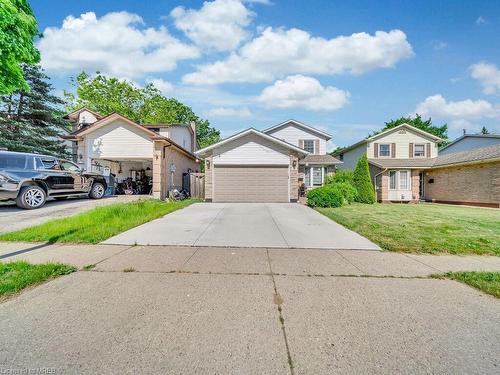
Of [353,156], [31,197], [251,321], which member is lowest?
[251,321]

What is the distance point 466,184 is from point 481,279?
16495mm

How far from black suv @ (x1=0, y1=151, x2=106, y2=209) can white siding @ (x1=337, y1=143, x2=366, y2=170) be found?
20.2m

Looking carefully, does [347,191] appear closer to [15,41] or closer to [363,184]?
[363,184]

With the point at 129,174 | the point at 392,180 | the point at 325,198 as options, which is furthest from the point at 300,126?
the point at 129,174

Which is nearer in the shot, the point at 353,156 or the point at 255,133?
the point at 255,133

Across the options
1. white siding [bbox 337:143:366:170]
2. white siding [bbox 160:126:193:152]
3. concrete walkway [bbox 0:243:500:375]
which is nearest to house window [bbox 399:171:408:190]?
white siding [bbox 337:143:366:170]

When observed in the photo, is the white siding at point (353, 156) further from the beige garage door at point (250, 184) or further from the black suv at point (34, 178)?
the black suv at point (34, 178)

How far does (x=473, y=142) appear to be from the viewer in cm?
2389

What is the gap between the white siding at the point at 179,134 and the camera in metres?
19.5

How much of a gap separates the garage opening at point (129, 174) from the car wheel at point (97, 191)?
3397 millimetres

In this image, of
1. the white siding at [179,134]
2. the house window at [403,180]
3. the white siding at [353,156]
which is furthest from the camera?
the white siding at [353,156]

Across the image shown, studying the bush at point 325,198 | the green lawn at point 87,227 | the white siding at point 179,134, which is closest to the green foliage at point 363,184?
the bush at point 325,198

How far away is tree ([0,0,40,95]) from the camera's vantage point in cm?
742

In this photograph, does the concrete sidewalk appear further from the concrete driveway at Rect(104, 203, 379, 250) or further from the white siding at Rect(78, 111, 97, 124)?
the white siding at Rect(78, 111, 97, 124)
